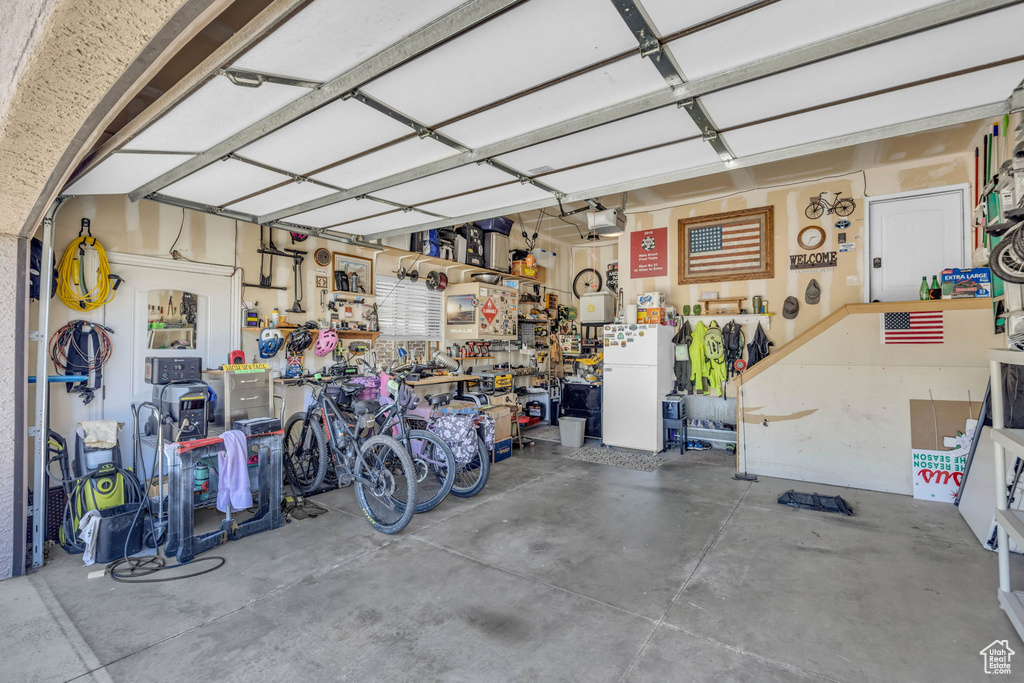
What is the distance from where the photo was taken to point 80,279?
3.68m

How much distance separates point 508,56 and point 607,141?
104 centimetres

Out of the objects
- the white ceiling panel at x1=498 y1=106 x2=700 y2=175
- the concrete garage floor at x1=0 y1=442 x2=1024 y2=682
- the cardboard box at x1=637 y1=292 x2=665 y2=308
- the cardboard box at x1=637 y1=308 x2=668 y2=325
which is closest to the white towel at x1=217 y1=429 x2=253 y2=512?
the concrete garage floor at x1=0 y1=442 x2=1024 y2=682

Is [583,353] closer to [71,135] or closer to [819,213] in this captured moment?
[819,213]

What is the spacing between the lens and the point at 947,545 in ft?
10.7

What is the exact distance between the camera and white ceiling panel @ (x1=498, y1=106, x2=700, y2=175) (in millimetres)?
2582

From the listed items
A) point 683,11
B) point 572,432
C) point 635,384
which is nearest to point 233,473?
point 683,11

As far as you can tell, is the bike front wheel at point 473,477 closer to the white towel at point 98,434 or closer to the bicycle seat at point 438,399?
the bicycle seat at point 438,399

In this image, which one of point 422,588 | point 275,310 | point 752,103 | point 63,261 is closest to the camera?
point 752,103

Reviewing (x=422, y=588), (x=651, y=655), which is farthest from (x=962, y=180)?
(x=422, y=588)

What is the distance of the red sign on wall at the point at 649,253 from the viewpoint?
23.0ft

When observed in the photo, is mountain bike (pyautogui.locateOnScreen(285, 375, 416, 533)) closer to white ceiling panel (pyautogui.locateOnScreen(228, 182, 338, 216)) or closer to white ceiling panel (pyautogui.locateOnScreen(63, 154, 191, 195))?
white ceiling panel (pyautogui.locateOnScreen(228, 182, 338, 216))

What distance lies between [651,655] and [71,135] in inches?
127

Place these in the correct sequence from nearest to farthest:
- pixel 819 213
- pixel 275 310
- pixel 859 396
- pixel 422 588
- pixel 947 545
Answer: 1. pixel 422 588
2. pixel 947 545
3. pixel 859 396
4. pixel 275 310
5. pixel 819 213

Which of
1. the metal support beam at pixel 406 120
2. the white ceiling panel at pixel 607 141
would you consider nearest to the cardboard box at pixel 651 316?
the white ceiling panel at pixel 607 141
